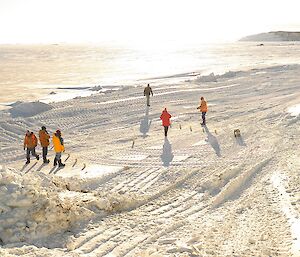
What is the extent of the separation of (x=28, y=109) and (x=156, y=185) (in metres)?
9.77

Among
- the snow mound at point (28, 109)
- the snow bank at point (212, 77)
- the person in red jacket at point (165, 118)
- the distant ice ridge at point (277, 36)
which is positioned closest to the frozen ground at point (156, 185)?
the snow mound at point (28, 109)

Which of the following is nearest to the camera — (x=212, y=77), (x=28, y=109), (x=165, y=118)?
(x=165, y=118)

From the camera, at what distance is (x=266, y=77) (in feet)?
77.5

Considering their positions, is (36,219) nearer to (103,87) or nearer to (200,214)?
(200,214)

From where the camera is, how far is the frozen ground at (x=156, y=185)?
756 centimetres

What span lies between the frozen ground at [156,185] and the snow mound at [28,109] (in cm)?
38

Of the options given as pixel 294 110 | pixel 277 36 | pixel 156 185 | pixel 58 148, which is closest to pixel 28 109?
pixel 58 148

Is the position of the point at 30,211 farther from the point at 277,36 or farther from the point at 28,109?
the point at 277,36

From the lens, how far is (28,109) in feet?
58.4

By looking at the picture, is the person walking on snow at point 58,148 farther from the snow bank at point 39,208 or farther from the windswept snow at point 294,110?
the windswept snow at point 294,110

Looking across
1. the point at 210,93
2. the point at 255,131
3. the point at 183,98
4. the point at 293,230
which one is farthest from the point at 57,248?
the point at 210,93

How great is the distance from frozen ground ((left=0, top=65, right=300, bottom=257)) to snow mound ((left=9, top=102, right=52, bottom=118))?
15.1 inches

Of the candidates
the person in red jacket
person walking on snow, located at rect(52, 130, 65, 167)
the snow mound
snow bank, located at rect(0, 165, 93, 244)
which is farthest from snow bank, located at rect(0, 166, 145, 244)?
the snow mound

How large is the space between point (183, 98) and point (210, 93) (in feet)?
5.68
